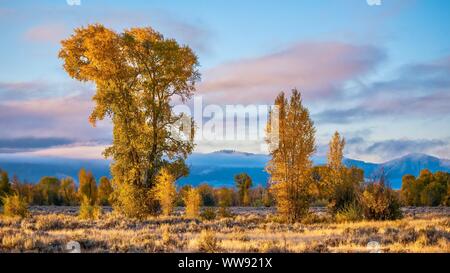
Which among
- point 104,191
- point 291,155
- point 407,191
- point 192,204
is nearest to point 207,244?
point 291,155

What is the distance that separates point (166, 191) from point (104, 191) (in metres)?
37.2

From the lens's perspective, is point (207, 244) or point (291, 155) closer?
point (207, 244)

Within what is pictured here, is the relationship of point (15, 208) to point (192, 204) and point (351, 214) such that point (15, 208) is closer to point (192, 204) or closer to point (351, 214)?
point (192, 204)

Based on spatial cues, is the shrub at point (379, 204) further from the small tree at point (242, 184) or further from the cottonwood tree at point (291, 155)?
the small tree at point (242, 184)

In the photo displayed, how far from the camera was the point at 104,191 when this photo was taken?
61719 mm

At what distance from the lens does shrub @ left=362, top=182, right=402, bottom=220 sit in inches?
953

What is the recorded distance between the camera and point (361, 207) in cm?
2498

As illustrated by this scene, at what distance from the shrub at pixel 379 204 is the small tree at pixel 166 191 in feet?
31.4

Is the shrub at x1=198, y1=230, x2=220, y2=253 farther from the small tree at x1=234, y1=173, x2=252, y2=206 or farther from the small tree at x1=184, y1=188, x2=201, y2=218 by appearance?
the small tree at x1=234, y1=173, x2=252, y2=206

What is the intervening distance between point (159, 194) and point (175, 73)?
635 cm

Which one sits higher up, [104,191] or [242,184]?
[242,184]
